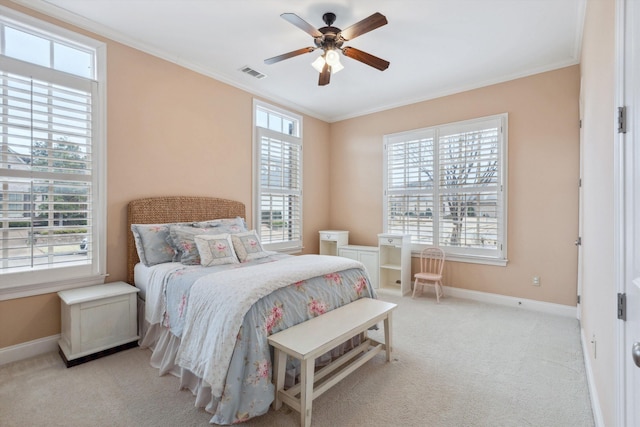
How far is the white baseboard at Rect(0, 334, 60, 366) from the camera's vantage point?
8.15ft

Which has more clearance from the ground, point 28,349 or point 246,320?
point 246,320

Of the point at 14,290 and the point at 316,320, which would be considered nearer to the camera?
the point at 316,320

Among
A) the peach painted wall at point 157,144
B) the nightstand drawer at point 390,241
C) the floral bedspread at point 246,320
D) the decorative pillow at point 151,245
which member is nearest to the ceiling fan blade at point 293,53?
the peach painted wall at point 157,144

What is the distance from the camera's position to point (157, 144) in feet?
11.2

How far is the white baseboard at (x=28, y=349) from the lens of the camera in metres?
2.48

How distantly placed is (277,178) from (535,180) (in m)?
3.49

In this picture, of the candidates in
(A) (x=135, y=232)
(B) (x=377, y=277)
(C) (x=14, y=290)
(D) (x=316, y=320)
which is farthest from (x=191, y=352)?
(B) (x=377, y=277)

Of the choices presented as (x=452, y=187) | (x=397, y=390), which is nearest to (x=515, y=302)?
(x=452, y=187)

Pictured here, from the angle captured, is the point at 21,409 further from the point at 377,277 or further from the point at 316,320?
the point at 377,277

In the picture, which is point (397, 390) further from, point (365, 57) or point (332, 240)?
point (332, 240)

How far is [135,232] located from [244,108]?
2.26 meters

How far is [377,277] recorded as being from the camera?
4.75 m

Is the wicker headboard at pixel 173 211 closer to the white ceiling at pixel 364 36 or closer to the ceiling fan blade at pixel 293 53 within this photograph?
the white ceiling at pixel 364 36

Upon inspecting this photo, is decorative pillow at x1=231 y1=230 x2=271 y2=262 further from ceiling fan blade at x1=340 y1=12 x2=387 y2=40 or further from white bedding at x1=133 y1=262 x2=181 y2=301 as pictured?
ceiling fan blade at x1=340 y1=12 x2=387 y2=40
